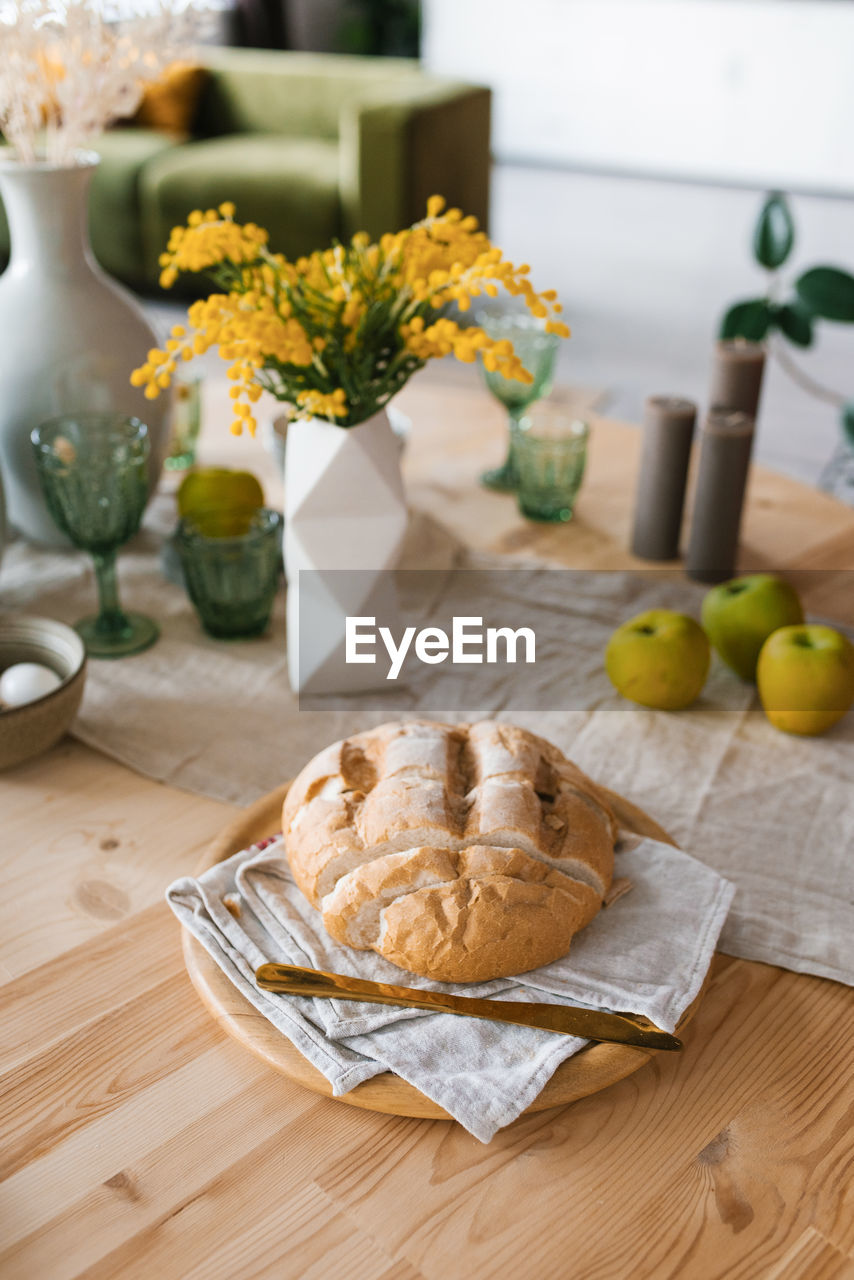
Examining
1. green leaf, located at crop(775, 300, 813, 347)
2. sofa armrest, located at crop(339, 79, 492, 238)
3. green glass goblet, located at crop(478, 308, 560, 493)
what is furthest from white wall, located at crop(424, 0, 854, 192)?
green glass goblet, located at crop(478, 308, 560, 493)

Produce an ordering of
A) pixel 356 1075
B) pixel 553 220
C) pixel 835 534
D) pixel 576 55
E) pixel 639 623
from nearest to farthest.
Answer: pixel 356 1075 → pixel 639 623 → pixel 835 534 → pixel 553 220 → pixel 576 55

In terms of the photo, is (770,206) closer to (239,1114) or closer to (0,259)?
(239,1114)

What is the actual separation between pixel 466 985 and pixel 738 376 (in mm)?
914

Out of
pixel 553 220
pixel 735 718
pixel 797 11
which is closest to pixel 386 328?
pixel 735 718

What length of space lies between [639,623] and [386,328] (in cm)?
36

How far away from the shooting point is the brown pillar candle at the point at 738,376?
4.52 ft

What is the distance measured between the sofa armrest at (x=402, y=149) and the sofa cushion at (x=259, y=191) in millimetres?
90

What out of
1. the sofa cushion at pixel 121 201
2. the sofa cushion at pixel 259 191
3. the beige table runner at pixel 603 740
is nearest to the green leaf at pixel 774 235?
the beige table runner at pixel 603 740

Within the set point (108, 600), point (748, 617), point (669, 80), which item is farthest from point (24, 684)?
point (669, 80)

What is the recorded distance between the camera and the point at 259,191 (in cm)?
387

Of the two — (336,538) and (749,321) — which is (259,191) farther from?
(336,538)

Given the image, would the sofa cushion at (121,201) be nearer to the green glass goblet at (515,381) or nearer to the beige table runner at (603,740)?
the green glass goblet at (515,381)

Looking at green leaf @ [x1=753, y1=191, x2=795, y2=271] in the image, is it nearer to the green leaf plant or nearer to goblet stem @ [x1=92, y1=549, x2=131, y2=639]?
the green leaf plant

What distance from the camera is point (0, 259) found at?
159 inches
